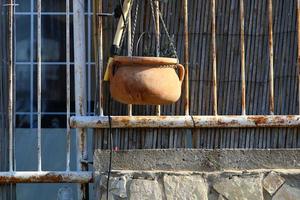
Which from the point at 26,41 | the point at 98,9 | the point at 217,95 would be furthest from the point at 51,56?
the point at 217,95

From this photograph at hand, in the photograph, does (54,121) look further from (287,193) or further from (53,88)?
(287,193)

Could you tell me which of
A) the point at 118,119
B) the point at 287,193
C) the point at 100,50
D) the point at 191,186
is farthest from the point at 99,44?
the point at 287,193

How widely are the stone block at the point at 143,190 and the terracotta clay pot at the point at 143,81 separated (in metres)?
0.54

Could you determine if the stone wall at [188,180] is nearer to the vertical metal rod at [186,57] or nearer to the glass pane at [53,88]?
the vertical metal rod at [186,57]

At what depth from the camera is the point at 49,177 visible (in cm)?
497

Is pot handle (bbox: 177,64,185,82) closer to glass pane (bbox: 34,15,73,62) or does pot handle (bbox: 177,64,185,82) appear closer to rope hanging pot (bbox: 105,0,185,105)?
rope hanging pot (bbox: 105,0,185,105)

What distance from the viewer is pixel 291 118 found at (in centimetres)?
488

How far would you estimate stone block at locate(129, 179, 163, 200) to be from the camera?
483 cm

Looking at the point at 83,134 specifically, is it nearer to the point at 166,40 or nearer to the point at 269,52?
the point at 166,40

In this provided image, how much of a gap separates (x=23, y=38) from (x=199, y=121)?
189cm

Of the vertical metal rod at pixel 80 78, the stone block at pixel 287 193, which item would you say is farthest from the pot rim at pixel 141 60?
the stone block at pixel 287 193

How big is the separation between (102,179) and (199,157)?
1.99 feet

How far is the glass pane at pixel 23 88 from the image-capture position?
241 inches

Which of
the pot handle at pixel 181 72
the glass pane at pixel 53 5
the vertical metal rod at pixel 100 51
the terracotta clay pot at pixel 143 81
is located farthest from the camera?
the glass pane at pixel 53 5
